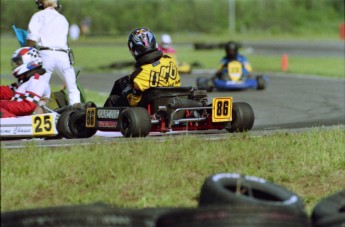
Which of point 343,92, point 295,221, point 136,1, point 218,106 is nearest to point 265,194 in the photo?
point 295,221

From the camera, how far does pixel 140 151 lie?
25.2 ft

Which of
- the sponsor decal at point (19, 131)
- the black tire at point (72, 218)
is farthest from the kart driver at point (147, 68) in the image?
the black tire at point (72, 218)

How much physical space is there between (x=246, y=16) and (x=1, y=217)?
73.4 m

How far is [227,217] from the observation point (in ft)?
17.6

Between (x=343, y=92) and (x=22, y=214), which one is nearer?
(x=22, y=214)

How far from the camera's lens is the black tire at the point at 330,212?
19.3ft

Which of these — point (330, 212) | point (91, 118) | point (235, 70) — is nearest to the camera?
point (330, 212)

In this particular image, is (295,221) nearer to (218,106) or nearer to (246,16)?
(218,106)

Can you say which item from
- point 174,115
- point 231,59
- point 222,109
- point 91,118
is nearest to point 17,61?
point 91,118

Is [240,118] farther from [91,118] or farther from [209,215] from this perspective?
[209,215]

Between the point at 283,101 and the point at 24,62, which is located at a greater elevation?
the point at 24,62

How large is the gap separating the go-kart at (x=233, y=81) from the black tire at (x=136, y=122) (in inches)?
423

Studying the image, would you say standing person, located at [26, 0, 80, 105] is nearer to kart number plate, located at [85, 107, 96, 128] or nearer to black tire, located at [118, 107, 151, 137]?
kart number plate, located at [85, 107, 96, 128]

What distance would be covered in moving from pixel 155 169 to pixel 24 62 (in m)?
3.10
